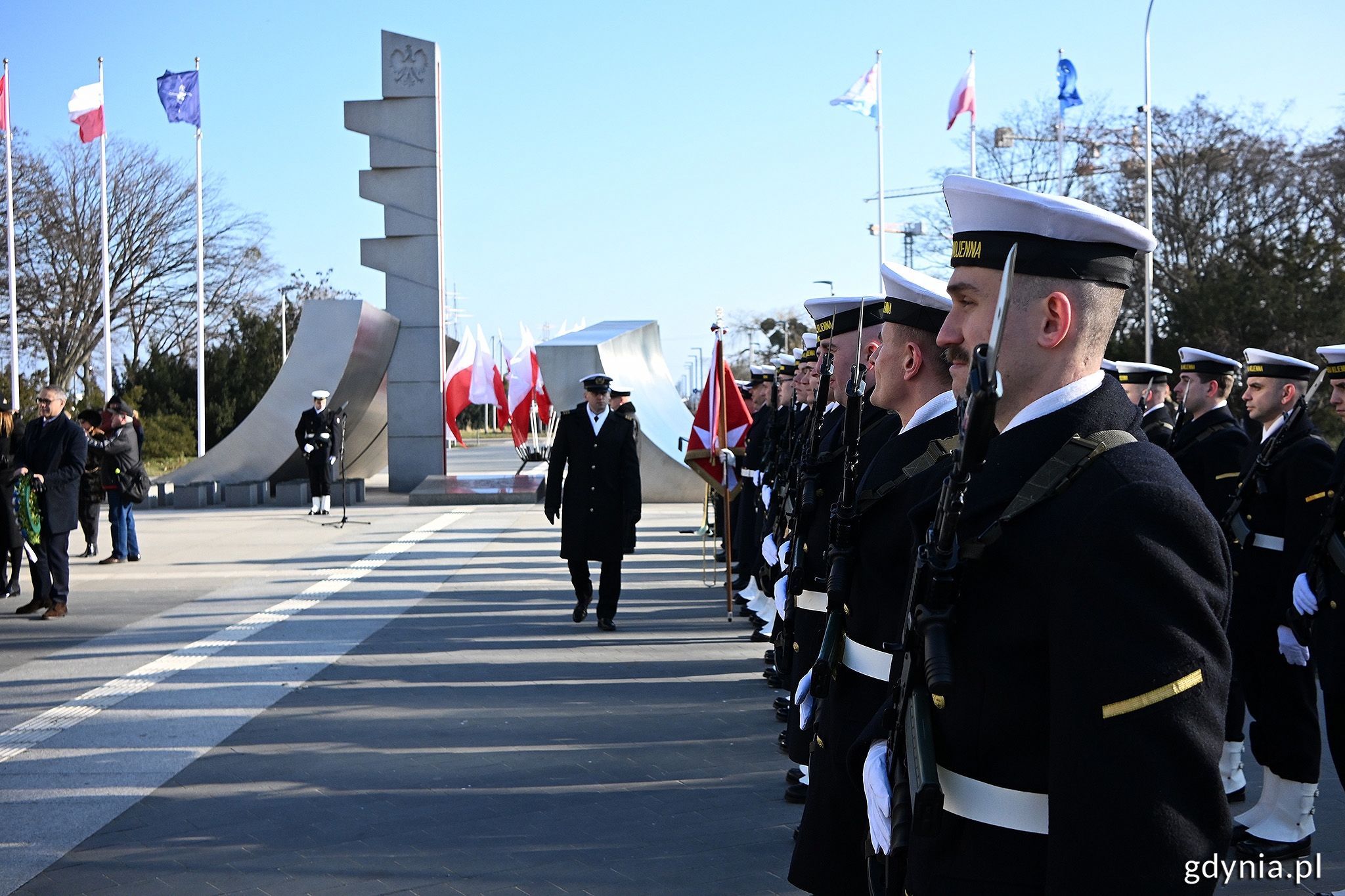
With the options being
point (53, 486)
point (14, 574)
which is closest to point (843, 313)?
point (53, 486)

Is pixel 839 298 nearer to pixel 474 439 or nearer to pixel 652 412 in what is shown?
pixel 652 412

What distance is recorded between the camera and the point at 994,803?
1.66 meters

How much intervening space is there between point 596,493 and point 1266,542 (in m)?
5.64

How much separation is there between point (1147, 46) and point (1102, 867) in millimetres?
29576

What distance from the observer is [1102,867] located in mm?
1466

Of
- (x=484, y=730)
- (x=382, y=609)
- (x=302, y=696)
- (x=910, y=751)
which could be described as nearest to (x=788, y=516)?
(x=484, y=730)

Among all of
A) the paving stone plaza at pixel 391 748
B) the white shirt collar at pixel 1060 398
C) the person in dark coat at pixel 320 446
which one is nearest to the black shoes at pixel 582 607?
the paving stone plaza at pixel 391 748

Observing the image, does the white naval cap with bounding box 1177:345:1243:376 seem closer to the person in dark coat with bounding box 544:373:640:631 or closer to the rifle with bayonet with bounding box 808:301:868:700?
the rifle with bayonet with bounding box 808:301:868:700

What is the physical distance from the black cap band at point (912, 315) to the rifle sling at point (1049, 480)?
1.56 metres

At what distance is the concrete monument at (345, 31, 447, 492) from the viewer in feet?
77.7

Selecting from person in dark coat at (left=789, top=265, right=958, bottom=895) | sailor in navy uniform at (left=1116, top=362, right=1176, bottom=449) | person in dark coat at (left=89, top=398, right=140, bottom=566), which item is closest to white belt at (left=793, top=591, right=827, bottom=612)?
person in dark coat at (left=789, top=265, right=958, bottom=895)

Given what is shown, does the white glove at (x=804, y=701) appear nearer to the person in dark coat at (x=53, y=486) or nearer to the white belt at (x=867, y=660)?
the white belt at (x=867, y=660)

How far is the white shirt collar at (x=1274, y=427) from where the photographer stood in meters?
4.94

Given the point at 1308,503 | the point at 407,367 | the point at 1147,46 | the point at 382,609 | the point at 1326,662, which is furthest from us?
the point at 1147,46
